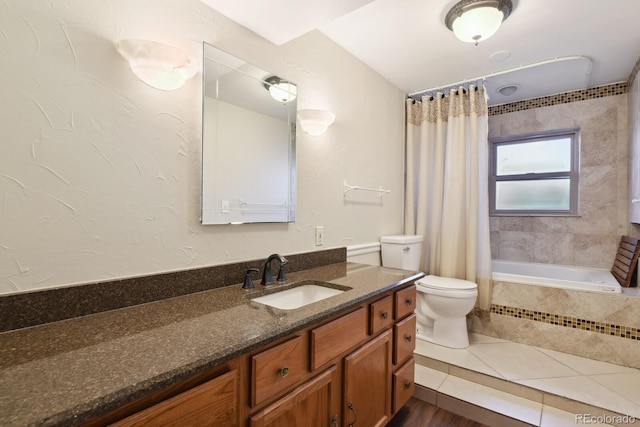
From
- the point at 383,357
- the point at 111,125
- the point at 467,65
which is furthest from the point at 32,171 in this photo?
the point at 467,65

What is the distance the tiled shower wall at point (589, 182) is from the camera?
2.90 meters

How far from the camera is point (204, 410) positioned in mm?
737

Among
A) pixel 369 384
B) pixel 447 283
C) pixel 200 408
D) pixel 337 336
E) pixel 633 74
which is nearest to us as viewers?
pixel 200 408

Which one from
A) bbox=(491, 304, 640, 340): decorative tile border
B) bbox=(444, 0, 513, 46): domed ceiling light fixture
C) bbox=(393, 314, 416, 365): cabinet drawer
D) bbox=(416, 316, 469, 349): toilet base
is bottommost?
bbox=(416, 316, 469, 349): toilet base

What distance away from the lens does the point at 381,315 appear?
1457 millimetres

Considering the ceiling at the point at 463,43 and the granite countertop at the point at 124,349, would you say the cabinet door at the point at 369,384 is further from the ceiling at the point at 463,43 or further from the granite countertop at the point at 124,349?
the ceiling at the point at 463,43

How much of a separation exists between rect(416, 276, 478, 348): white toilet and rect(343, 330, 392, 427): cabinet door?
1.03 m

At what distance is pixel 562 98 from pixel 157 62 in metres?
3.80

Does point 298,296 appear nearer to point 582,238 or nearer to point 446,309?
point 446,309

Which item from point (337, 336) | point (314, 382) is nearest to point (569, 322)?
point (337, 336)
